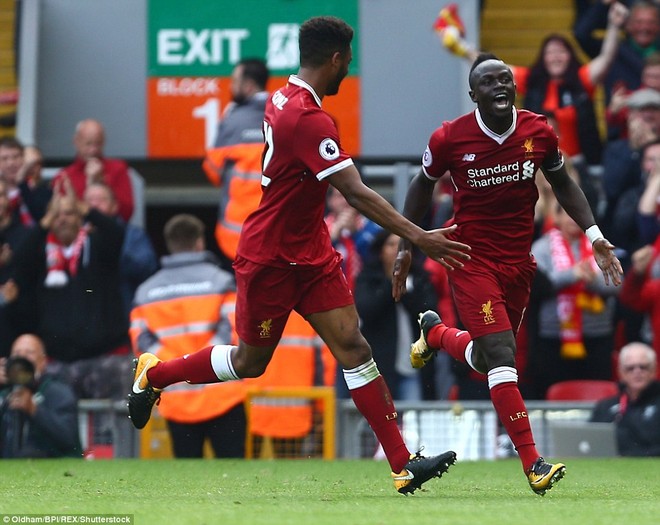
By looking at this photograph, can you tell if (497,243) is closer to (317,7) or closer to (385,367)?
(385,367)

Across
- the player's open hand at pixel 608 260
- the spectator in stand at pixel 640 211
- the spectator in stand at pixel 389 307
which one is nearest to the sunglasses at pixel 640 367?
the spectator in stand at pixel 640 211

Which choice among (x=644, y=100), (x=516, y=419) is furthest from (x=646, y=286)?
(x=516, y=419)

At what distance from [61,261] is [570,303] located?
4.11 meters

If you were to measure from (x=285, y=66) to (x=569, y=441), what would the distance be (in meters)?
5.22

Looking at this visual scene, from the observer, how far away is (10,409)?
37.7 ft

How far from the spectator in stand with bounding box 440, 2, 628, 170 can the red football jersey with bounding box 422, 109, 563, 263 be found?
4777mm

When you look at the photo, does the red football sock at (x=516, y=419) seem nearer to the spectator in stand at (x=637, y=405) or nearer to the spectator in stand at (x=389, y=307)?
the spectator in stand at (x=637, y=405)

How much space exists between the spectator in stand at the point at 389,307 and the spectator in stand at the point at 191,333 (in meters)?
1.13

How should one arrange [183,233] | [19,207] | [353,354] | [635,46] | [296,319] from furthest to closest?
[635,46] → [19,207] → [296,319] → [183,233] → [353,354]

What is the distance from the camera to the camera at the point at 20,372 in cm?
1138

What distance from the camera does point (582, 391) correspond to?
40.1ft

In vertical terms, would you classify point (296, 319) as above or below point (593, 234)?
below

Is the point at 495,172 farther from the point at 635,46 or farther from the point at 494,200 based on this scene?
the point at 635,46

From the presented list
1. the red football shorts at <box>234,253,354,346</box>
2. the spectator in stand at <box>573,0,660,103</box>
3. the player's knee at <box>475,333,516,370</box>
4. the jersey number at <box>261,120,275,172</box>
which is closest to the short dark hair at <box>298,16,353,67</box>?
the jersey number at <box>261,120,275,172</box>
